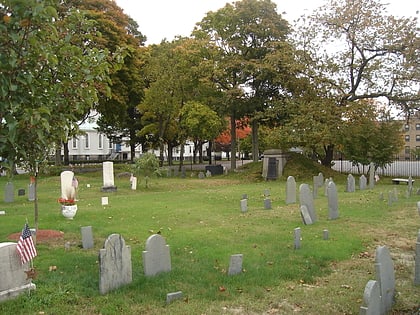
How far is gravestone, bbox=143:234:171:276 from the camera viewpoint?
7008mm

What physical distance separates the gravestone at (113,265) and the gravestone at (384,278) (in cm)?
378

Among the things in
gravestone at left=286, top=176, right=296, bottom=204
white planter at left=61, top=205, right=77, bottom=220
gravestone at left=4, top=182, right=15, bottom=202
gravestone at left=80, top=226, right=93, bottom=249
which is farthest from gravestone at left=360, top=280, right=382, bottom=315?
gravestone at left=4, top=182, right=15, bottom=202

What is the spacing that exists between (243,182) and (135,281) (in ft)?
72.5

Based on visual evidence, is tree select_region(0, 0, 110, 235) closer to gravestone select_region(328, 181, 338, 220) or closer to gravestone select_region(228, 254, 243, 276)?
gravestone select_region(228, 254, 243, 276)

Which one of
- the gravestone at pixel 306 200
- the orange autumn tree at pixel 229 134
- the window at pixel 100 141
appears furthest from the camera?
the window at pixel 100 141

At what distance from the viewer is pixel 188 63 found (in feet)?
113

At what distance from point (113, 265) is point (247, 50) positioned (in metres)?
28.8

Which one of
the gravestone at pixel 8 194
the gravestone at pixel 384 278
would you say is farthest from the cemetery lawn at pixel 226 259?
the gravestone at pixel 8 194

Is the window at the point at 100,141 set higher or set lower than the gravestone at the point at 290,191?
higher

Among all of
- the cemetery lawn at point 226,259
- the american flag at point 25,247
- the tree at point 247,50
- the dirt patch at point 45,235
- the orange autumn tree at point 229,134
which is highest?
the tree at point 247,50

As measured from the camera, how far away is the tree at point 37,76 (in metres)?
4.28

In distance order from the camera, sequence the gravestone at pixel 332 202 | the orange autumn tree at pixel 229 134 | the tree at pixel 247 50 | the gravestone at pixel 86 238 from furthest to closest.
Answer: the orange autumn tree at pixel 229 134 < the tree at pixel 247 50 < the gravestone at pixel 332 202 < the gravestone at pixel 86 238

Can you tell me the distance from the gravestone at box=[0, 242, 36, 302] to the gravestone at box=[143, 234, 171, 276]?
5.78 feet

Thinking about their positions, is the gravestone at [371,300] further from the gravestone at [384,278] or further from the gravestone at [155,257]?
the gravestone at [155,257]
